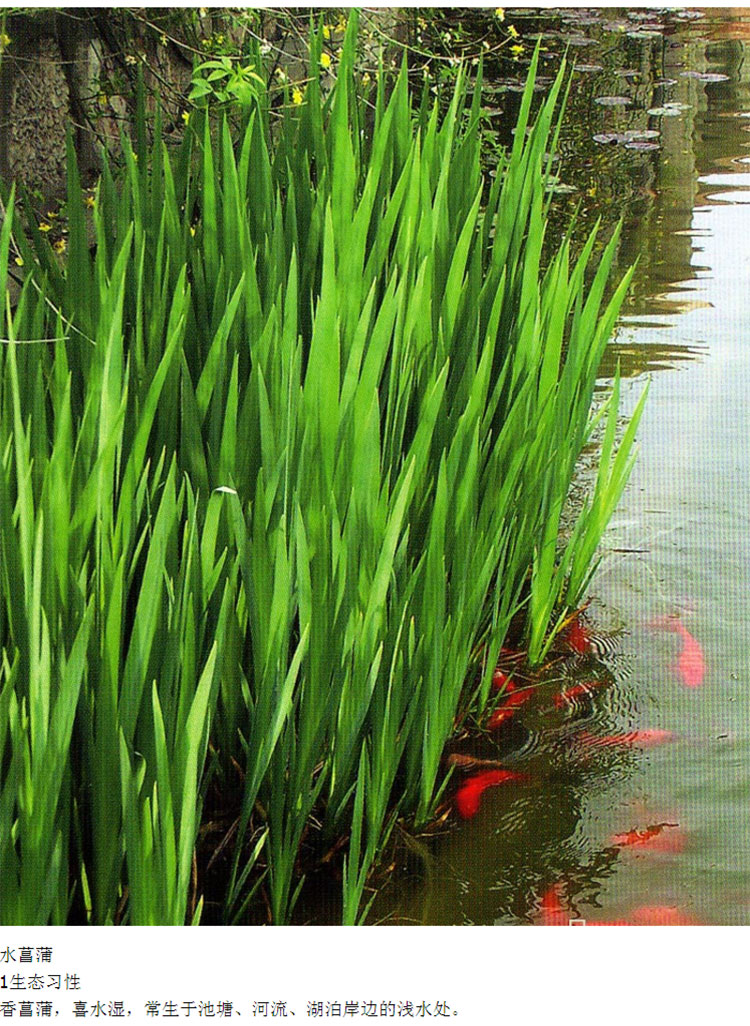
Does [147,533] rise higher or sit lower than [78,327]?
lower

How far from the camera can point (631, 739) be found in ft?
4.89

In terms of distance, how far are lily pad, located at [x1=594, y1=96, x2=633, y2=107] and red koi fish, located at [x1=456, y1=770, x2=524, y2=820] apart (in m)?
3.85

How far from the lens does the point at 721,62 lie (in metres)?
5.43

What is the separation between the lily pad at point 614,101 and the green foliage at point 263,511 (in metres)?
3.18

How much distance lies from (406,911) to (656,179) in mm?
3112

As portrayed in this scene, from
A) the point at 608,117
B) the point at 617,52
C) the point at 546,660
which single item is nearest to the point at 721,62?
the point at 617,52

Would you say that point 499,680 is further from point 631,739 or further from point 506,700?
point 631,739

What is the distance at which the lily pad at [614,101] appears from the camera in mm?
4641

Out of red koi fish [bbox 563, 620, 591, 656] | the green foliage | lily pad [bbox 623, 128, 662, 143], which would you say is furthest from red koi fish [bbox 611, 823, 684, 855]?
lily pad [bbox 623, 128, 662, 143]

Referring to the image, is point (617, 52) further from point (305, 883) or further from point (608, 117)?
point (305, 883)

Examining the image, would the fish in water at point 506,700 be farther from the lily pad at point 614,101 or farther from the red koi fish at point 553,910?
the lily pad at point 614,101

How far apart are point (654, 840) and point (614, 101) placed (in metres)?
3.99

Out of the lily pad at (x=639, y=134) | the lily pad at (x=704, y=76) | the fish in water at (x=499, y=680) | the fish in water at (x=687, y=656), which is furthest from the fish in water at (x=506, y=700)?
the lily pad at (x=704, y=76)

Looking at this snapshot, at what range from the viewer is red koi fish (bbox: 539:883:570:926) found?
1221mm
